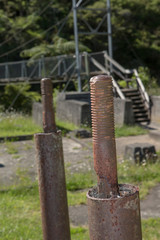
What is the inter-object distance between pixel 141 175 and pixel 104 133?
492 centimetres

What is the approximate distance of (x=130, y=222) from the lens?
1569 mm

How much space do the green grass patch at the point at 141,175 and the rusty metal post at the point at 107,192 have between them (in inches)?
169

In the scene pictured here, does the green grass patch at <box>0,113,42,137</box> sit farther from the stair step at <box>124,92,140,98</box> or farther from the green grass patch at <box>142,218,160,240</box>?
the green grass patch at <box>142,218,160,240</box>

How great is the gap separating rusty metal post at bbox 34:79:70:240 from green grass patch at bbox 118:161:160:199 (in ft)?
10.6

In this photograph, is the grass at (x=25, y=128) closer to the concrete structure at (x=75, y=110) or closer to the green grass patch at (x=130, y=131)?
the green grass patch at (x=130, y=131)

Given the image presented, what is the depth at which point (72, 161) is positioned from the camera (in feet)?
26.8

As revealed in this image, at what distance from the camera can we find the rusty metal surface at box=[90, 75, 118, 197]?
5.09ft

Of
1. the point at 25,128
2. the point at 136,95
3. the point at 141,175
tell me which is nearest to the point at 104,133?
the point at 141,175

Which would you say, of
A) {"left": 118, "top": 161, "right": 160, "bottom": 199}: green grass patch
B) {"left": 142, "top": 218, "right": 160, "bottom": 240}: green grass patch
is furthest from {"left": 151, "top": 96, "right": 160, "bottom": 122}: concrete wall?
{"left": 142, "top": 218, "right": 160, "bottom": 240}: green grass patch

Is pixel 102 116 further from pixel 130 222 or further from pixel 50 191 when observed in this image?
pixel 50 191

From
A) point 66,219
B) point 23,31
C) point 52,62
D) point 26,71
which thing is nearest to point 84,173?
point 66,219

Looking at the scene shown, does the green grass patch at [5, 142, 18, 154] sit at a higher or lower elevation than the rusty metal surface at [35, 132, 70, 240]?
lower

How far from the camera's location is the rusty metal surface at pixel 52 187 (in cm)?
269

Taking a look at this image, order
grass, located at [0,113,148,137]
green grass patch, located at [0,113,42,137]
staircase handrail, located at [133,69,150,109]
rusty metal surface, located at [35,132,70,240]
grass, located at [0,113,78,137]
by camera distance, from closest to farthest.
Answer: rusty metal surface, located at [35,132,70,240], grass, located at [0,113,148,137], green grass patch, located at [0,113,42,137], grass, located at [0,113,78,137], staircase handrail, located at [133,69,150,109]
